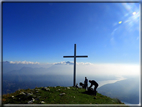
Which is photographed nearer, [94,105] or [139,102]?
[139,102]

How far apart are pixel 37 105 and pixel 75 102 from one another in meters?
3.17

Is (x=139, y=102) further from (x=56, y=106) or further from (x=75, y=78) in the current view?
(x=75, y=78)

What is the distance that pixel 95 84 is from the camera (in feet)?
38.4

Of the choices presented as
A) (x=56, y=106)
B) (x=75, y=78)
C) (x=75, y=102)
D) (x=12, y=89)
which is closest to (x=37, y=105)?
(x=56, y=106)

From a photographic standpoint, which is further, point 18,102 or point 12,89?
point 12,89

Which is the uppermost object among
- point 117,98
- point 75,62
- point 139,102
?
point 75,62

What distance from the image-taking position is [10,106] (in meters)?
8.26

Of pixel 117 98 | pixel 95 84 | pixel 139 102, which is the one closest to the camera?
pixel 139 102

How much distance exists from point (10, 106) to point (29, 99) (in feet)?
5.35

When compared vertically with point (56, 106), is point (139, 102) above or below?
above

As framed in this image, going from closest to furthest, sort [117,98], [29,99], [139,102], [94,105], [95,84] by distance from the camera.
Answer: [139,102] → [94,105] → [29,99] → [117,98] → [95,84]

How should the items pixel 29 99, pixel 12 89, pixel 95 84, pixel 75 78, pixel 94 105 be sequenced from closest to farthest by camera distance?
pixel 94 105
pixel 29 99
pixel 95 84
pixel 12 89
pixel 75 78

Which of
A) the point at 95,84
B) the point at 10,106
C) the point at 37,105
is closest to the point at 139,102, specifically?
the point at 95,84

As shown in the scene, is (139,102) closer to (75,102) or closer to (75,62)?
(75,102)
